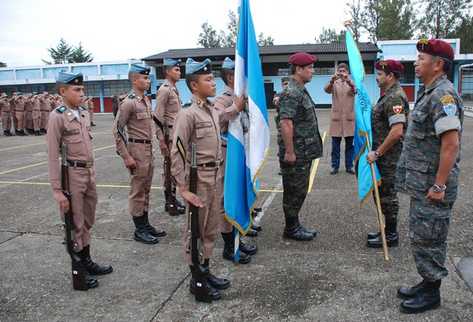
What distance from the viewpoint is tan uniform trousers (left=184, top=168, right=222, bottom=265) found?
318 centimetres

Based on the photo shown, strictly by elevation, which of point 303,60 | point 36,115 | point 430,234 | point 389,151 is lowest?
point 430,234

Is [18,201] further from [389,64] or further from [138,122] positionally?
[389,64]

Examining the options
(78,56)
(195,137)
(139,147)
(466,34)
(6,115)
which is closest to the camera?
(195,137)

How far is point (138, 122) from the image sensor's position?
14.7ft

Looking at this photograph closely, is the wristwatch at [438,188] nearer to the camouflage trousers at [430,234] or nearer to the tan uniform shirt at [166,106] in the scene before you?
the camouflage trousers at [430,234]

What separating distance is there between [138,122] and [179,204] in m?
1.54

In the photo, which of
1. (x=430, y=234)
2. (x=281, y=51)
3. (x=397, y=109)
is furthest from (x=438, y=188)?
(x=281, y=51)

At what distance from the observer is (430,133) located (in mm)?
Answer: 2789

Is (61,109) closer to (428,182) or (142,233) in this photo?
(142,233)

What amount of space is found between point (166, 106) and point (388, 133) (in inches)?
110

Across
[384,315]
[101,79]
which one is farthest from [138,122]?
[101,79]

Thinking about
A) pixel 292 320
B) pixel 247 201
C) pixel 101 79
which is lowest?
pixel 292 320

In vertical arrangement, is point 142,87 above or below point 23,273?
above

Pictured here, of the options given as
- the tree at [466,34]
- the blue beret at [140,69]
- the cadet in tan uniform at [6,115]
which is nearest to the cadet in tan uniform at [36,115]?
the cadet in tan uniform at [6,115]
